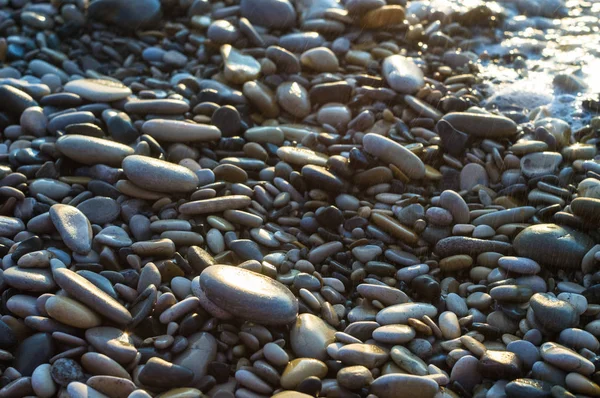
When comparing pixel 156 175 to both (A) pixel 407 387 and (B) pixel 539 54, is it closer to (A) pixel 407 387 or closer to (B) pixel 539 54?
(A) pixel 407 387

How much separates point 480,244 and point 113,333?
167 centimetres

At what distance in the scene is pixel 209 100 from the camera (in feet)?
12.7

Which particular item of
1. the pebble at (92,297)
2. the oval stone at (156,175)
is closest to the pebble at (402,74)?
A: the oval stone at (156,175)

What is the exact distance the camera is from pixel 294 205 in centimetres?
327

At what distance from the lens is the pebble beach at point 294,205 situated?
2.54 m

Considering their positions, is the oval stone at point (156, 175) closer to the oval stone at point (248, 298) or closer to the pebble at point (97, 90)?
the oval stone at point (248, 298)

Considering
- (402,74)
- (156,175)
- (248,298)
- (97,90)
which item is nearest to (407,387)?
(248,298)

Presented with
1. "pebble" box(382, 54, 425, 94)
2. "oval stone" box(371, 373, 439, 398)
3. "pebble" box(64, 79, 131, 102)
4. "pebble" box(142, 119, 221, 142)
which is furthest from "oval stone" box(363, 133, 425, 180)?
"pebble" box(64, 79, 131, 102)

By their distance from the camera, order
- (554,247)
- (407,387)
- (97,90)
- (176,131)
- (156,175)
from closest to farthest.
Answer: (407,387)
(554,247)
(156,175)
(176,131)
(97,90)

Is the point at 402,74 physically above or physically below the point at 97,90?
above

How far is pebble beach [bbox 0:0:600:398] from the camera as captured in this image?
100 inches

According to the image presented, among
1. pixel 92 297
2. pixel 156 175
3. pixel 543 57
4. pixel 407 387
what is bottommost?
pixel 407 387

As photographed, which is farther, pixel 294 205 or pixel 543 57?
pixel 543 57

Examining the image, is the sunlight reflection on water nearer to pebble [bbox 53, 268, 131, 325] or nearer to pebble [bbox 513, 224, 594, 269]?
pebble [bbox 513, 224, 594, 269]
